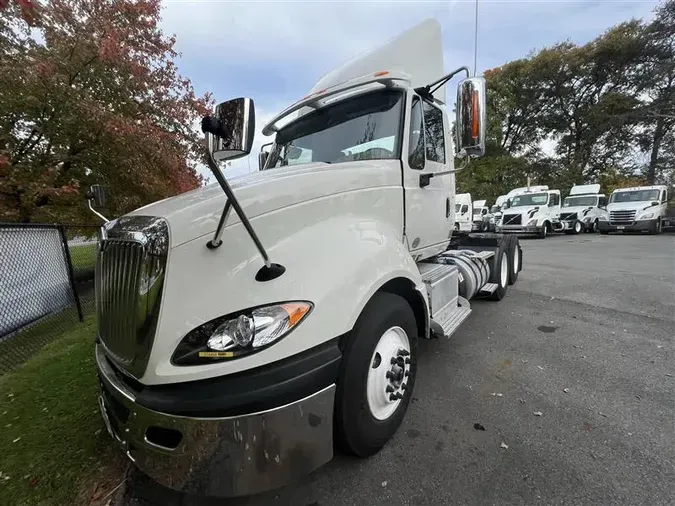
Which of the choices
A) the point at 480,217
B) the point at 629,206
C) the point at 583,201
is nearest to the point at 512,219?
the point at 480,217

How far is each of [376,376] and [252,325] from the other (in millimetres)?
974

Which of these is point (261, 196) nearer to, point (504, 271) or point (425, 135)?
point (425, 135)

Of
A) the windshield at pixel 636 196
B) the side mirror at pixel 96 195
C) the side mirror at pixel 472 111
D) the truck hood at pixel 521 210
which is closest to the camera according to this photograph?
the side mirror at pixel 96 195

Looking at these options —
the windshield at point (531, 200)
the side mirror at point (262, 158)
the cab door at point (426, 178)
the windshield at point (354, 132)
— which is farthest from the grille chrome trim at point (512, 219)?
the windshield at point (354, 132)

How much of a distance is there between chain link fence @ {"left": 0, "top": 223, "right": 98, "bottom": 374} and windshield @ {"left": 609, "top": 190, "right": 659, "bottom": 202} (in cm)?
2481

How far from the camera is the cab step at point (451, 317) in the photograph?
10.2ft

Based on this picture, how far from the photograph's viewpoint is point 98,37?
6.18 meters

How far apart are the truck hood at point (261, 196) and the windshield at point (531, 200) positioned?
64.4ft

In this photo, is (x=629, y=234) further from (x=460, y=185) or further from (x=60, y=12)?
(x=60, y=12)

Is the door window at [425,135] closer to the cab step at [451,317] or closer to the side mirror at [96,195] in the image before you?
the cab step at [451,317]

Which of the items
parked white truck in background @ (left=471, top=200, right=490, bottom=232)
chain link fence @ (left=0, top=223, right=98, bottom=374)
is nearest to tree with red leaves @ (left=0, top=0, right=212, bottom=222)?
chain link fence @ (left=0, top=223, right=98, bottom=374)

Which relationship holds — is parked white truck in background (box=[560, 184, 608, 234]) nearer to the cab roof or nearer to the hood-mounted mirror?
the cab roof

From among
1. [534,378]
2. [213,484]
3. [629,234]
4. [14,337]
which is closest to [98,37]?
[14,337]

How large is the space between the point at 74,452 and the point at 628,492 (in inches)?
133
